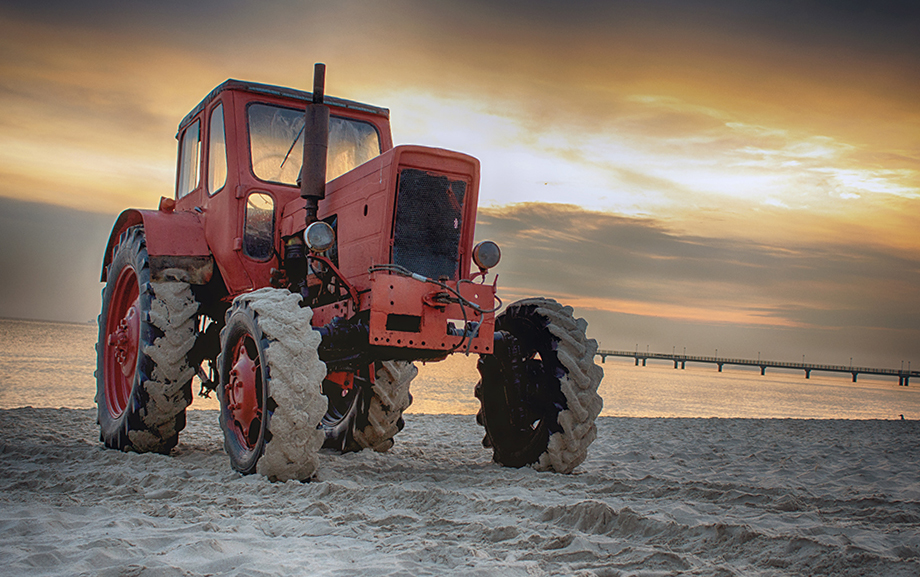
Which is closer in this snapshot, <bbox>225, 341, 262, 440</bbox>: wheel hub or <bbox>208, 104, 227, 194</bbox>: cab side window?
<bbox>225, 341, 262, 440</bbox>: wheel hub

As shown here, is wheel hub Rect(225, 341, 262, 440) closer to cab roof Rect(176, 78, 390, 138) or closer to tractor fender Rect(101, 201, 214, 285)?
tractor fender Rect(101, 201, 214, 285)

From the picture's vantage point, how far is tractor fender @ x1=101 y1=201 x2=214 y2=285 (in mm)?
6270

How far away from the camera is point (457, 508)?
4.08 metres

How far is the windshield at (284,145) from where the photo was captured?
6.30 metres

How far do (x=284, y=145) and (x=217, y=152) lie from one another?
66cm

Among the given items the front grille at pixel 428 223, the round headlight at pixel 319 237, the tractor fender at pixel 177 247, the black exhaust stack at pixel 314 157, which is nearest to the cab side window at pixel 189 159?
the tractor fender at pixel 177 247

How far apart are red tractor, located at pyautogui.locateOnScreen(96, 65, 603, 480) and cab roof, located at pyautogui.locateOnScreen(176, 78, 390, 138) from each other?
0.02 meters

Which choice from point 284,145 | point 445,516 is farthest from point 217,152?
point 445,516

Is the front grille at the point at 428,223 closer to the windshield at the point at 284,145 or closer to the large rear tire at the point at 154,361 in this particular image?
the windshield at the point at 284,145

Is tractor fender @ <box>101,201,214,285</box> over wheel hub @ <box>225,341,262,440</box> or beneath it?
over

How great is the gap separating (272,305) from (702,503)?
298 centimetres

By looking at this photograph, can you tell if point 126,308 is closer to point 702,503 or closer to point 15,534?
point 15,534

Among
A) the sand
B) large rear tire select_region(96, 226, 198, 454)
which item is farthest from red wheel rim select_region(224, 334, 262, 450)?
large rear tire select_region(96, 226, 198, 454)

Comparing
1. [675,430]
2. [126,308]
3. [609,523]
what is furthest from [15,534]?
[675,430]
